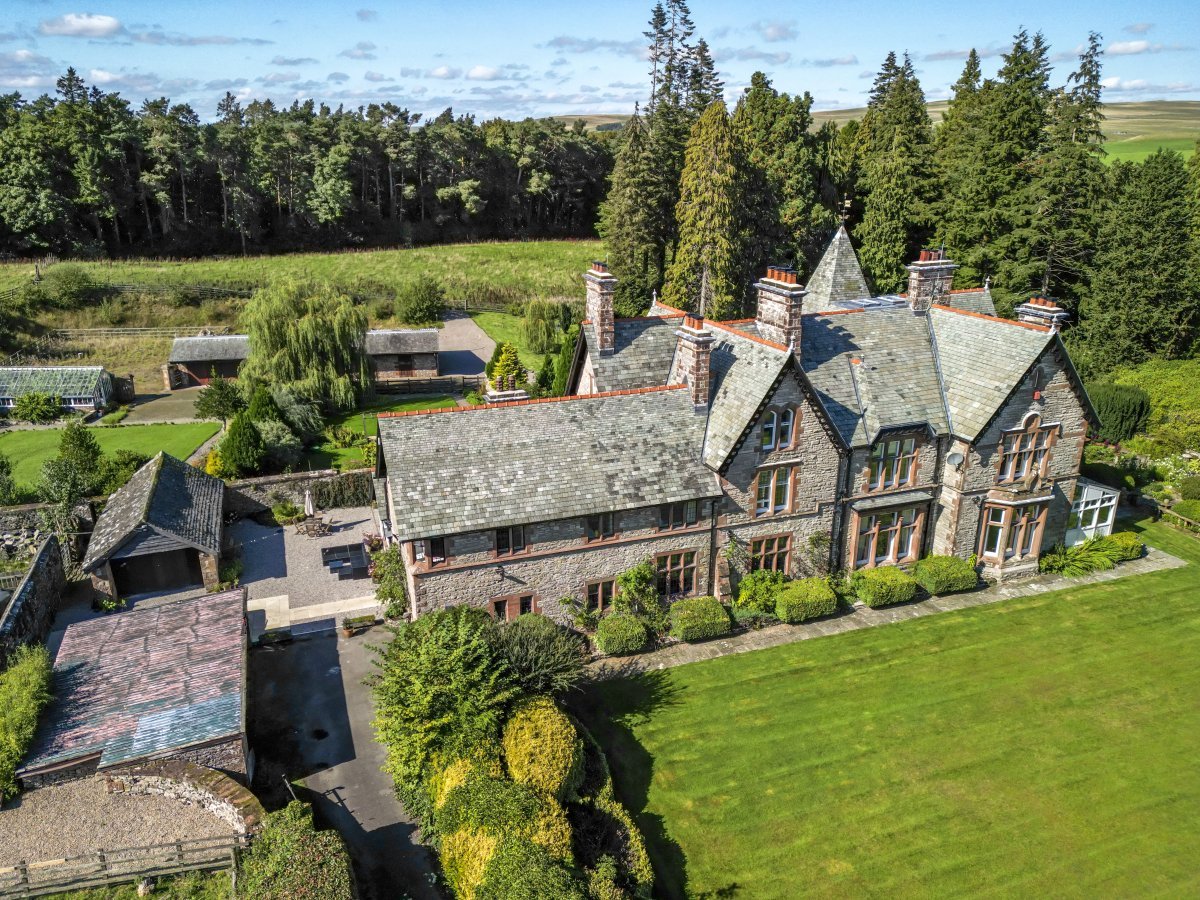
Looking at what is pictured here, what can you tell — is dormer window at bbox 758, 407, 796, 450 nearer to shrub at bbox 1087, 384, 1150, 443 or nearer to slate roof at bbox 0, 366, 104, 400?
shrub at bbox 1087, 384, 1150, 443

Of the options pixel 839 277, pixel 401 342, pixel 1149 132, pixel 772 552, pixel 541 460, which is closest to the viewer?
pixel 541 460

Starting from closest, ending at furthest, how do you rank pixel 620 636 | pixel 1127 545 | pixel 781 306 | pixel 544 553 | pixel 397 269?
pixel 544 553 < pixel 620 636 < pixel 781 306 < pixel 1127 545 < pixel 397 269

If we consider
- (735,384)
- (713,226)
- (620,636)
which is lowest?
(620,636)

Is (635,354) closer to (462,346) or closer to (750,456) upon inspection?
(750,456)

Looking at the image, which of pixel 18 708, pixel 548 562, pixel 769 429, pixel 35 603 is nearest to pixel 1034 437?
pixel 769 429

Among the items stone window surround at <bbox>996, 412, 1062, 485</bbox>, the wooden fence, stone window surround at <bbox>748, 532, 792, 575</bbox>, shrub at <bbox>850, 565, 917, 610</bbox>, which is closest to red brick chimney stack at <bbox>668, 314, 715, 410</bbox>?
stone window surround at <bbox>748, 532, 792, 575</bbox>

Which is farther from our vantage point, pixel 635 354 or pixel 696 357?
pixel 635 354

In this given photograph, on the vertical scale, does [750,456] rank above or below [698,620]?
above

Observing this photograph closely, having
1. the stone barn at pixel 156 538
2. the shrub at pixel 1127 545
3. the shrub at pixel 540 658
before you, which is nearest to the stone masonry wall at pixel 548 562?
the shrub at pixel 540 658
